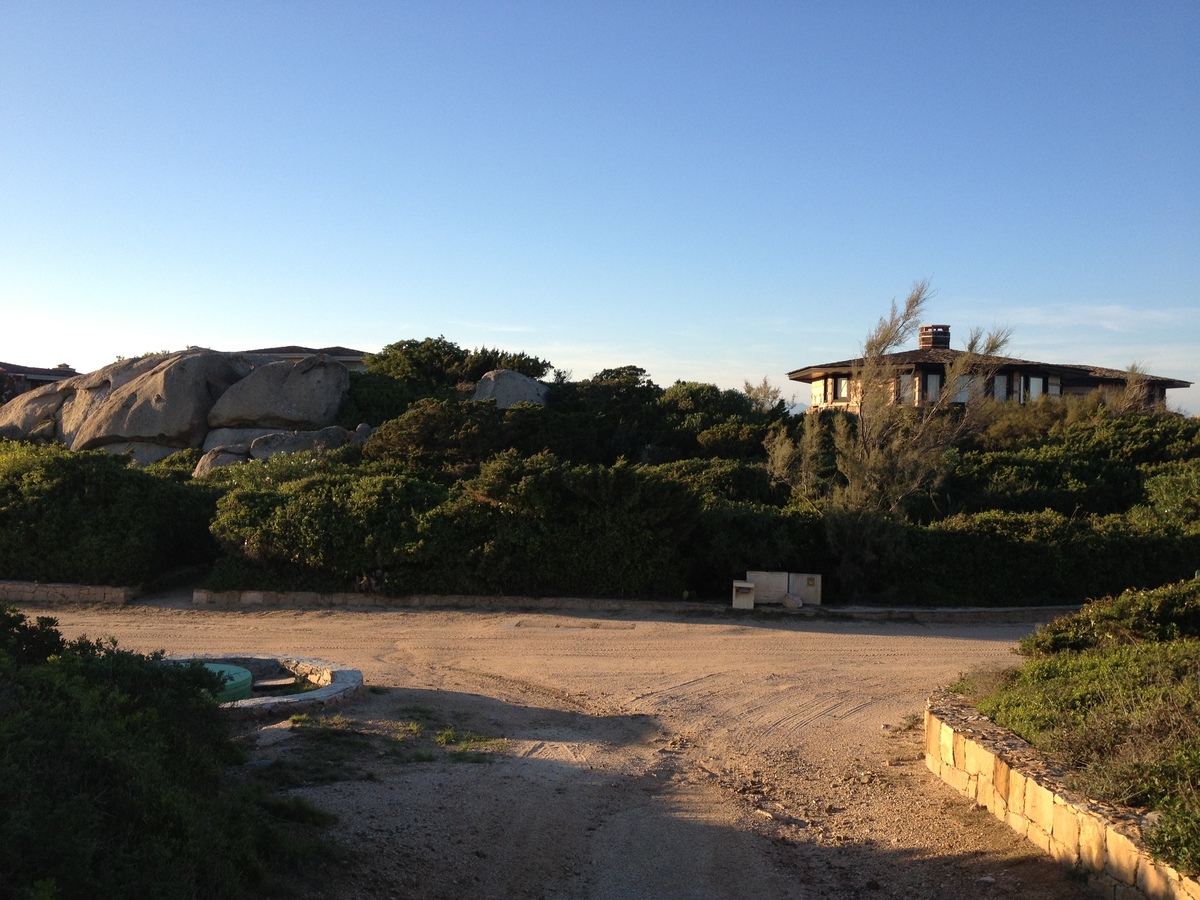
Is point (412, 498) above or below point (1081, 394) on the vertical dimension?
below

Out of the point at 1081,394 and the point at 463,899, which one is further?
the point at 1081,394

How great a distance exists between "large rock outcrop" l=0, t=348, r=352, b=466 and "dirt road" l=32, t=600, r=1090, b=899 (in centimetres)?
1352

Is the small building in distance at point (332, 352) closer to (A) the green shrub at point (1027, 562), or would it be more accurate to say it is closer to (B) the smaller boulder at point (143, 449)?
(B) the smaller boulder at point (143, 449)

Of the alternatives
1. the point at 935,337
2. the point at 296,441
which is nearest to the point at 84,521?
the point at 296,441

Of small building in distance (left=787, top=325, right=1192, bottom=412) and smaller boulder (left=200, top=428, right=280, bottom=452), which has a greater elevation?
small building in distance (left=787, top=325, right=1192, bottom=412)

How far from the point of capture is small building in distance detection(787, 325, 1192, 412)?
3978cm

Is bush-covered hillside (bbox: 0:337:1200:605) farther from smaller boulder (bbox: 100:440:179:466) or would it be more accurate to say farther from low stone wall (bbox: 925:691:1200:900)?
smaller boulder (bbox: 100:440:179:466)

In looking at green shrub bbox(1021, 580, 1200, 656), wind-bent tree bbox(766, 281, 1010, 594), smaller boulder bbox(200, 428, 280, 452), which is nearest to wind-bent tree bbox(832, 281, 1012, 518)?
wind-bent tree bbox(766, 281, 1010, 594)

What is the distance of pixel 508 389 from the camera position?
30875 mm

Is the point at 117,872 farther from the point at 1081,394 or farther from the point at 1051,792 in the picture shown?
the point at 1081,394

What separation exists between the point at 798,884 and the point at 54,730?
436 cm

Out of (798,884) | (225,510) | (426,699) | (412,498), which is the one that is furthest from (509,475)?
(798,884)

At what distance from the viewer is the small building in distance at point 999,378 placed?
131 feet

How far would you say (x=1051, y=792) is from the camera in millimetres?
6180
